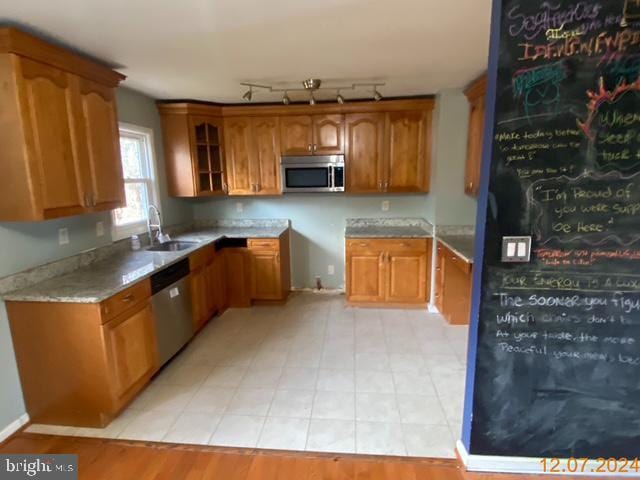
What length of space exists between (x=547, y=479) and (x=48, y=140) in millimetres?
3282

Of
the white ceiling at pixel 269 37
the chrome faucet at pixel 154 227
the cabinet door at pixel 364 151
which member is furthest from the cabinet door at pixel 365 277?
the chrome faucet at pixel 154 227

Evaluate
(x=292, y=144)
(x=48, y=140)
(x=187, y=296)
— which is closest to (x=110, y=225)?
(x=187, y=296)

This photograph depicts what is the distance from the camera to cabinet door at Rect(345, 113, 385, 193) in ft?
12.8

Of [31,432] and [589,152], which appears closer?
[589,152]

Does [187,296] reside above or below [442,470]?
above

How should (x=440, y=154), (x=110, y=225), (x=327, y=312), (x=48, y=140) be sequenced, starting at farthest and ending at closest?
1. (x=327, y=312)
2. (x=440, y=154)
3. (x=110, y=225)
4. (x=48, y=140)

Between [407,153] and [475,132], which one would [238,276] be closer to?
[407,153]

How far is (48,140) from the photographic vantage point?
2.00m

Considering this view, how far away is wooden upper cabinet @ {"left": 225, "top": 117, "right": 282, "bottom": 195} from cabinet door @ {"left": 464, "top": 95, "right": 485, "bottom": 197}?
6.78ft

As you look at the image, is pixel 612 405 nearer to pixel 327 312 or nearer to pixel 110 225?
pixel 327 312

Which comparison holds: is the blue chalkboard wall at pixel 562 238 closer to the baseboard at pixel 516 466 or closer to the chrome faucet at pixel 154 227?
the baseboard at pixel 516 466

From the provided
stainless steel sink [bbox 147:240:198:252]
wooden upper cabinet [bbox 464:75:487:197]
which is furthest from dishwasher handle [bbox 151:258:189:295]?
wooden upper cabinet [bbox 464:75:487:197]

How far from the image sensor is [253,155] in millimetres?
4062

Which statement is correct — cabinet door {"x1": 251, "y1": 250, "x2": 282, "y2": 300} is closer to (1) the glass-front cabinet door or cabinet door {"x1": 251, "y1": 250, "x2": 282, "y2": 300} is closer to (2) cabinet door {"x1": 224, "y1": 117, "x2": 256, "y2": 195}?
(2) cabinet door {"x1": 224, "y1": 117, "x2": 256, "y2": 195}
